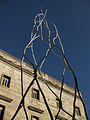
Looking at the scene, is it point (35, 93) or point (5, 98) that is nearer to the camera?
point (5, 98)

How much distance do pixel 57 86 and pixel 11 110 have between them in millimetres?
8282

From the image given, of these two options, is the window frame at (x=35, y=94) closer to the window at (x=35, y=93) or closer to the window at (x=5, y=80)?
the window at (x=35, y=93)

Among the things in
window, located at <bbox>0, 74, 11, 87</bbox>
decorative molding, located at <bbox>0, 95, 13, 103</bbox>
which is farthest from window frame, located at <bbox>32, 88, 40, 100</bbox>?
decorative molding, located at <bbox>0, 95, 13, 103</bbox>

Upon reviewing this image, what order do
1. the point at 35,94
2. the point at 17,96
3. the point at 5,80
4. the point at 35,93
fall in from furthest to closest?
the point at 35,93
the point at 35,94
the point at 5,80
the point at 17,96

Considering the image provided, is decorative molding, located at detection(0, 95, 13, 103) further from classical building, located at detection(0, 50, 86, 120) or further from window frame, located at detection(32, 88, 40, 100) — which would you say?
window frame, located at detection(32, 88, 40, 100)

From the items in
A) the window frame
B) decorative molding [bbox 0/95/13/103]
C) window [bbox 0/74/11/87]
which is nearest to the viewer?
decorative molding [bbox 0/95/13/103]

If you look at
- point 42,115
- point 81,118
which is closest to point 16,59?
point 42,115

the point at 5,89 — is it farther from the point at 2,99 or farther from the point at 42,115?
the point at 42,115

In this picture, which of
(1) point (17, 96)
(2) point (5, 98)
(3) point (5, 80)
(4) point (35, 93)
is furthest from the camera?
(4) point (35, 93)

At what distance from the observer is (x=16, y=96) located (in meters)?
12.8

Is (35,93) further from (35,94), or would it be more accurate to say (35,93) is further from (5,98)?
(5,98)

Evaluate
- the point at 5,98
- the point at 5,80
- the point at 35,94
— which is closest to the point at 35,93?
the point at 35,94

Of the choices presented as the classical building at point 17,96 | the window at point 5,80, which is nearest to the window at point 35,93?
the classical building at point 17,96

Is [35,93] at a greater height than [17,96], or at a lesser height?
greater
